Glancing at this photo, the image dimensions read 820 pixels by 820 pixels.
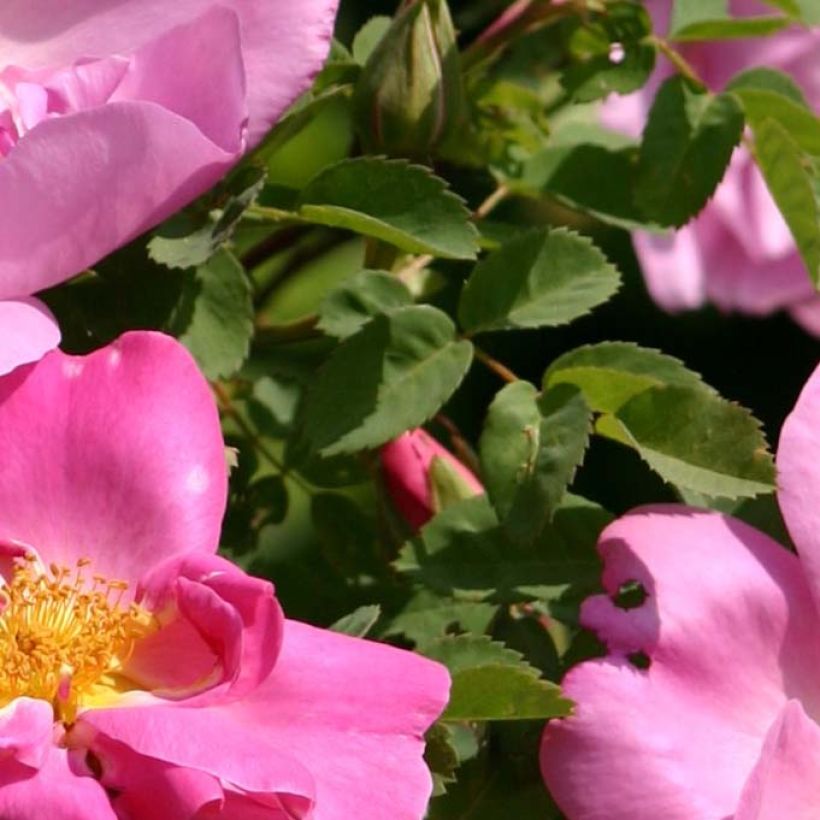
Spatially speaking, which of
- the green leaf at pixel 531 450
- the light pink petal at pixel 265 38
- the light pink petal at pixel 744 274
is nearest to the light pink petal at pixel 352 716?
the green leaf at pixel 531 450

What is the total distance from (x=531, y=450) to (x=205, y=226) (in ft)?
0.53

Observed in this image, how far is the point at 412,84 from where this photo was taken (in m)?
0.83

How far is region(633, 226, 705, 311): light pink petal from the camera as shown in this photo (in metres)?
1.27

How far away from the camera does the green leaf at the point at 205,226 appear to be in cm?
73

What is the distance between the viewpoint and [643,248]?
4.13 ft

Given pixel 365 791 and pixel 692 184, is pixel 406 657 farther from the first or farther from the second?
pixel 692 184

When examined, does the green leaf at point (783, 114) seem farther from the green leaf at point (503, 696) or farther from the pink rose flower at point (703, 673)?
the green leaf at point (503, 696)

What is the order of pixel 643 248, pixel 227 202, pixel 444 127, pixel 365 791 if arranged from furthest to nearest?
pixel 643 248 < pixel 444 127 < pixel 227 202 < pixel 365 791

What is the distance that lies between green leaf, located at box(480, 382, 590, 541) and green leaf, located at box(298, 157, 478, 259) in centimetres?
7

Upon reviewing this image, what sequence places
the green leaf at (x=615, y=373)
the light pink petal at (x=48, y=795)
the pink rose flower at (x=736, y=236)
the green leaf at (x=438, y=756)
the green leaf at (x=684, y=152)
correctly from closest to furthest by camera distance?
the light pink petal at (x=48, y=795), the green leaf at (x=438, y=756), the green leaf at (x=615, y=373), the green leaf at (x=684, y=152), the pink rose flower at (x=736, y=236)

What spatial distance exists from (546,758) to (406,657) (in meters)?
0.08

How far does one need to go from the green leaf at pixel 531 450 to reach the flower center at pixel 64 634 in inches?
6.3

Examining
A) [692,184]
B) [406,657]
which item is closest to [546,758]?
Result: [406,657]

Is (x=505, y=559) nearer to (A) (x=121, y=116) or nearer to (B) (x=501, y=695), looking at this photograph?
(B) (x=501, y=695)
